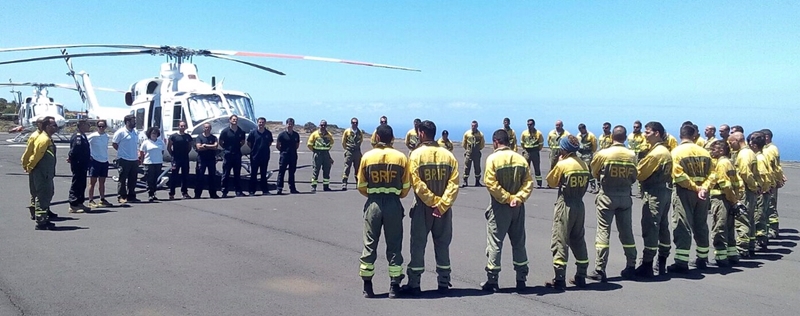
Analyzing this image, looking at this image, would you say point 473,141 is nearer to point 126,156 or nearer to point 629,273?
point 126,156

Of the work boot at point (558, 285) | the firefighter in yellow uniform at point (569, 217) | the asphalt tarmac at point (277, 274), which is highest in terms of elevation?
the firefighter in yellow uniform at point (569, 217)

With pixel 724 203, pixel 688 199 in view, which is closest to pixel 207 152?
pixel 688 199

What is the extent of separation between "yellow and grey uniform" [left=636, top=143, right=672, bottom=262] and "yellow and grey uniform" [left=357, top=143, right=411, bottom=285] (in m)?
3.10

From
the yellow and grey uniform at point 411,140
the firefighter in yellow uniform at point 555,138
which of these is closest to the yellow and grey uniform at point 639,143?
the firefighter in yellow uniform at point 555,138

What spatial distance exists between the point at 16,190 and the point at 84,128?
15.4 ft

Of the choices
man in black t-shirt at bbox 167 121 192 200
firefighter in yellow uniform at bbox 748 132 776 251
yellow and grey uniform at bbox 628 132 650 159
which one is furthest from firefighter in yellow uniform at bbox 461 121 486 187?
firefighter in yellow uniform at bbox 748 132 776 251

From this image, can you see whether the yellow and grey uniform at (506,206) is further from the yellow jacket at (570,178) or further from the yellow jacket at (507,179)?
the yellow jacket at (570,178)

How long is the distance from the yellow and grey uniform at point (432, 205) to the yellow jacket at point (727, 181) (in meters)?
3.94

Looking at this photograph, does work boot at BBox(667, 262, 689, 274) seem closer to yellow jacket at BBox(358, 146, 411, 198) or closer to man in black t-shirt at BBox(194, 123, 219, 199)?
yellow jacket at BBox(358, 146, 411, 198)

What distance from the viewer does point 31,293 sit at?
584 centimetres

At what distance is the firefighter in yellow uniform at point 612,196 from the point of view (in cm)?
675

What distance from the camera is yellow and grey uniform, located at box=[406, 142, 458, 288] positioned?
6039 millimetres

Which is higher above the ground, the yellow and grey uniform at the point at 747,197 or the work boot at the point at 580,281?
the yellow and grey uniform at the point at 747,197

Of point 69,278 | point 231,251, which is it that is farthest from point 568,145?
point 69,278
